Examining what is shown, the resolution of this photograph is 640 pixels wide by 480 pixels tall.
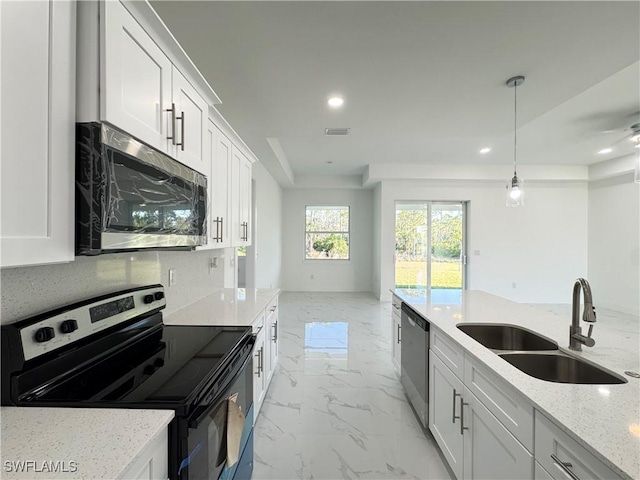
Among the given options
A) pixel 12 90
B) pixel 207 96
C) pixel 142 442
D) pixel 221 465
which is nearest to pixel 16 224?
pixel 12 90

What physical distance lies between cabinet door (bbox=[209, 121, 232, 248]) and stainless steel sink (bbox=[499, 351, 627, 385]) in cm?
195

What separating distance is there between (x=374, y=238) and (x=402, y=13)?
6009 millimetres

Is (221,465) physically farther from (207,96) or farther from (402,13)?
(402,13)

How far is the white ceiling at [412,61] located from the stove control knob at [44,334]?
1.72 m

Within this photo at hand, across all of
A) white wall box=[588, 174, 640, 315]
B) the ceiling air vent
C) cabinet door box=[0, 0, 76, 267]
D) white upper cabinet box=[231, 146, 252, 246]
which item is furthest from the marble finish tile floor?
white wall box=[588, 174, 640, 315]

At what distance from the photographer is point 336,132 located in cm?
405

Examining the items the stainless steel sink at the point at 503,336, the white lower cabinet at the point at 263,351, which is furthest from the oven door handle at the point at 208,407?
the stainless steel sink at the point at 503,336

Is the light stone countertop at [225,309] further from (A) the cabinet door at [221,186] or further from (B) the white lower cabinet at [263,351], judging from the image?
(A) the cabinet door at [221,186]

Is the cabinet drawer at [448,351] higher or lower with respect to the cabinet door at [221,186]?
lower

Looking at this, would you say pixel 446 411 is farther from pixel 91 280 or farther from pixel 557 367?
pixel 91 280

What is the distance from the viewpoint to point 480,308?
2.30 meters

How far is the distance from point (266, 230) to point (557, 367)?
4.84m

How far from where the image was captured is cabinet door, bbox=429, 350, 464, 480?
1.57 meters

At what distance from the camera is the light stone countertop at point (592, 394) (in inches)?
30.3
